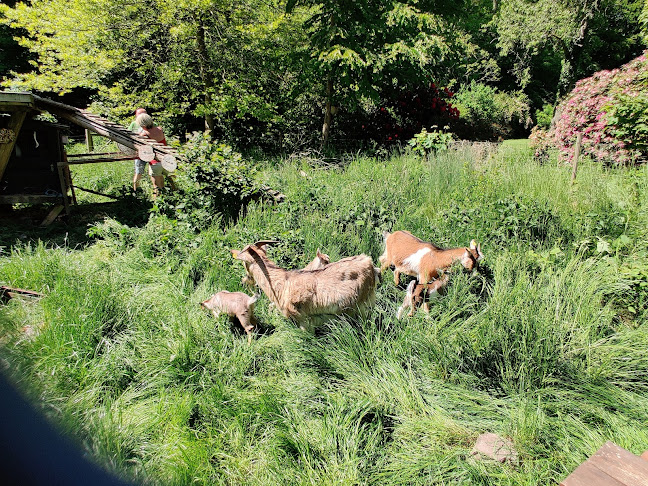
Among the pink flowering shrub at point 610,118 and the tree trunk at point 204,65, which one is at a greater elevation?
the tree trunk at point 204,65

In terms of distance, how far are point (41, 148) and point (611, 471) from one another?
27.6 ft

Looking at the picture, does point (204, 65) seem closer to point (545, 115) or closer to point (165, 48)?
point (165, 48)

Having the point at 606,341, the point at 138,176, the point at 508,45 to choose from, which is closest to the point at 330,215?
the point at 606,341

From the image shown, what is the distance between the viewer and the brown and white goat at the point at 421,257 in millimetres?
3698

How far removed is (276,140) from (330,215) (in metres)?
8.01

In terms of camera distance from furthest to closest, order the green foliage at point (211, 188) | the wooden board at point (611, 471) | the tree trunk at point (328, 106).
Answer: the tree trunk at point (328, 106)
the green foliage at point (211, 188)
the wooden board at point (611, 471)

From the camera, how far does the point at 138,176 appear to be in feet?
27.6

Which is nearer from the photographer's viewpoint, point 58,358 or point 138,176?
point 58,358

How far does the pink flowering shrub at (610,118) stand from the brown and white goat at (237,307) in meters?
6.57

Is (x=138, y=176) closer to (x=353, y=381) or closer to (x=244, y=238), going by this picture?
(x=244, y=238)

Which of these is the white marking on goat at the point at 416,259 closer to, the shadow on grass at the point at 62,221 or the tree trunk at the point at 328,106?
the shadow on grass at the point at 62,221

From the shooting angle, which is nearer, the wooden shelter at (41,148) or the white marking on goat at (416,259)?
the white marking on goat at (416,259)

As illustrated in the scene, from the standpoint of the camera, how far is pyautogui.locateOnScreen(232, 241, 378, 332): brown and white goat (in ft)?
11.5

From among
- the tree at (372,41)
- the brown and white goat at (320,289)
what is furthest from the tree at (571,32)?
the brown and white goat at (320,289)
